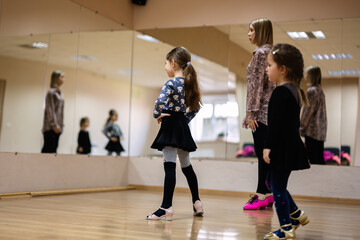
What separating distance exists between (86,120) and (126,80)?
2.65 ft

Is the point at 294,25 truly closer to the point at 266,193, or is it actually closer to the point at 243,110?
the point at 243,110

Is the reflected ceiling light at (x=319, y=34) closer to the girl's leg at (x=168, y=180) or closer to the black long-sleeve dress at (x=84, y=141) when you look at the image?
the girl's leg at (x=168, y=180)

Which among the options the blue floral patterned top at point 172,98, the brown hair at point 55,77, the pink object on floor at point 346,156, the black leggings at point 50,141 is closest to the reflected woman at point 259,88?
the blue floral patterned top at point 172,98

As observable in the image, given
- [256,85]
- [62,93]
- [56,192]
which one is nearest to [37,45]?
[62,93]

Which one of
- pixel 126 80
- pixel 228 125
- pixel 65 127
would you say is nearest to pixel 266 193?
pixel 228 125

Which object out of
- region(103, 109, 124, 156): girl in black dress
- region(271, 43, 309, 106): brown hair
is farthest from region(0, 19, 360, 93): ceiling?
region(271, 43, 309, 106): brown hair

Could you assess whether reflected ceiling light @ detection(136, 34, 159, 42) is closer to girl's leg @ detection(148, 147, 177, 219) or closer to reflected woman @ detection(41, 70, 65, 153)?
reflected woman @ detection(41, 70, 65, 153)

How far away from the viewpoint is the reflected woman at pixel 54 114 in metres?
4.86

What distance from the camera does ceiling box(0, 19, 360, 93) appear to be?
4848mm

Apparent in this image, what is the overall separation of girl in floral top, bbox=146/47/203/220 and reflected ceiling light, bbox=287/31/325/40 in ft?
8.07

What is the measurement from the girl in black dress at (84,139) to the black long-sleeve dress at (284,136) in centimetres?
403

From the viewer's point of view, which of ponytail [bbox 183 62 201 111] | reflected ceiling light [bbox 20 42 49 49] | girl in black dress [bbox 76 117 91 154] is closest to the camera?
ponytail [bbox 183 62 201 111]

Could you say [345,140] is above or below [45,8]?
below

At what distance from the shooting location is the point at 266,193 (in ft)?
11.9
